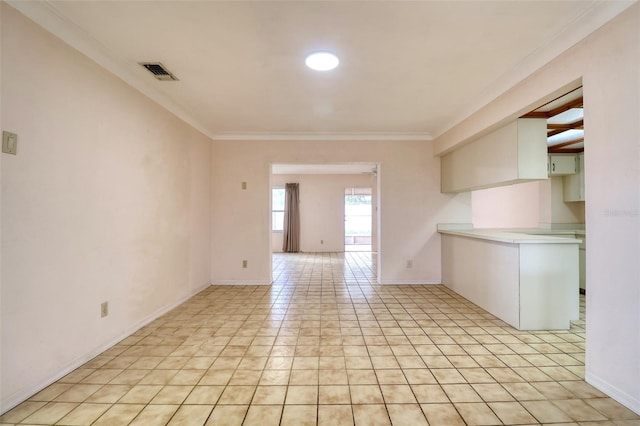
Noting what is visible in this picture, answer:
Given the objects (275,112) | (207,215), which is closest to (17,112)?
(275,112)

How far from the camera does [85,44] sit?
6.54 ft

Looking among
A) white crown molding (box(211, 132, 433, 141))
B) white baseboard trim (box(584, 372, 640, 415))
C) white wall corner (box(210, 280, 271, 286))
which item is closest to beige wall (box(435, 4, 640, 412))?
white baseboard trim (box(584, 372, 640, 415))

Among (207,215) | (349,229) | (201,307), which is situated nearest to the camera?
(201,307)

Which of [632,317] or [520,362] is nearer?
[632,317]

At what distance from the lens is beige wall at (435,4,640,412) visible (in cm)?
151

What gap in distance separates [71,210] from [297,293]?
2706mm

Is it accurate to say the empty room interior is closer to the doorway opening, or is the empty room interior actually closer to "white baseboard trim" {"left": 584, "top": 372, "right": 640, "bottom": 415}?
"white baseboard trim" {"left": 584, "top": 372, "right": 640, "bottom": 415}

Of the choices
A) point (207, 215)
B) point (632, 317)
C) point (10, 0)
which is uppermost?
point (10, 0)

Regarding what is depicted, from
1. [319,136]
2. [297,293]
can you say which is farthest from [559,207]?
[297,293]

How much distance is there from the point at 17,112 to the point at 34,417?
168cm

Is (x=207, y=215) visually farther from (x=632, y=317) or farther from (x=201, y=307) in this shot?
(x=632, y=317)

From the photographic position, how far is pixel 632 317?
4.99ft

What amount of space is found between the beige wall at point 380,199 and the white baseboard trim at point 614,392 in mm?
2610

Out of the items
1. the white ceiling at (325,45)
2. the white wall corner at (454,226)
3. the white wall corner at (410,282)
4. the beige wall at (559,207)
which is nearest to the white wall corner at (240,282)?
the white wall corner at (410,282)
